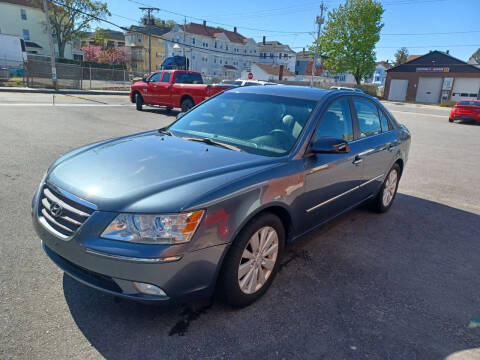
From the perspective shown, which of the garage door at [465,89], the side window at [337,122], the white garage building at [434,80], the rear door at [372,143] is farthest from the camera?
the white garage building at [434,80]

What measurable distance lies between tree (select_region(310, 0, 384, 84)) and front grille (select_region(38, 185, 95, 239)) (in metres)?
57.1

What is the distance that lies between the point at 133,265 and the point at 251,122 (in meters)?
1.93

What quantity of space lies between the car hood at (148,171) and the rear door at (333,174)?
1.70ft

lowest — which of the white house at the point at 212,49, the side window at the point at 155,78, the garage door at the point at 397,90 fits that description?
the side window at the point at 155,78

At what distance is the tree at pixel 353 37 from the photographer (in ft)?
170

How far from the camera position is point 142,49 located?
67.7 m

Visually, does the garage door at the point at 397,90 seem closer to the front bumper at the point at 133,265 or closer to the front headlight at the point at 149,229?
the front bumper at the point at 133,265

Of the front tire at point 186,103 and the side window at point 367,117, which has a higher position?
the side window at point 367,117

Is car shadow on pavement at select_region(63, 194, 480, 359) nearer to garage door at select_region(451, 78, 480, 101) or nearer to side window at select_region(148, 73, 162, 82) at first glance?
side window at select_region(148, 73, 162, 82)

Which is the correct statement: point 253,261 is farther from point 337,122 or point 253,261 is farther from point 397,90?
point 397,90

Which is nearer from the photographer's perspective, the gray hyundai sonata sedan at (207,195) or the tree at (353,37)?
the gray hyundai sonata sedan at (207,195)

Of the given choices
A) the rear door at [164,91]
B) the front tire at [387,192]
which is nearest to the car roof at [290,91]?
the front tire at [387,192]

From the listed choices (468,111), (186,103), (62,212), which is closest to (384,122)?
(62,212)

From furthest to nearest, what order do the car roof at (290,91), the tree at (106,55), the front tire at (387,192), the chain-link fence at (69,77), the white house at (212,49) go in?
the white house at (212,49) → the tree at (106,55) → the chain-link fence at (69,77) → the front tire at (387,192) → the car roof at (290,91)
